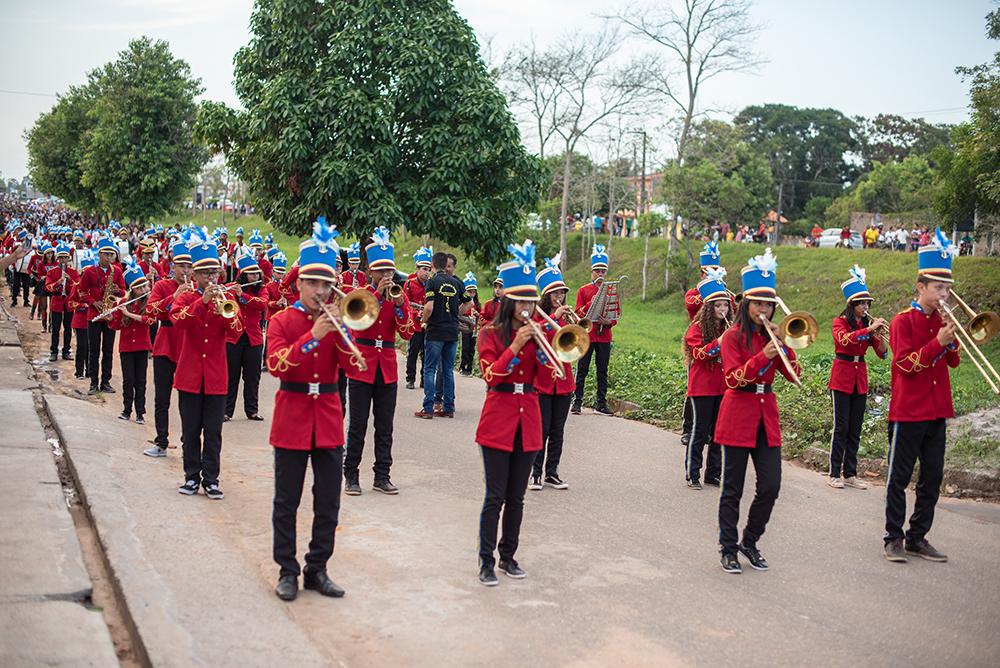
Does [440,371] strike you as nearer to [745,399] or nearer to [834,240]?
[745,399]

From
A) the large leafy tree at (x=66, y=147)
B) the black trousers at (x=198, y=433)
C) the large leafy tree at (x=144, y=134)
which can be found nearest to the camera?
the black trousers at (x=198, y=433)

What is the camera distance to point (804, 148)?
75.9 metres

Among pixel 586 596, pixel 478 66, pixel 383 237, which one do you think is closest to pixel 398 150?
pixel 478 66

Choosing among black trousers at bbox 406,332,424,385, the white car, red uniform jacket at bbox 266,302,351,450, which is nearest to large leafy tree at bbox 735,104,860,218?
the white car

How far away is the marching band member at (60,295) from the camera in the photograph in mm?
17812

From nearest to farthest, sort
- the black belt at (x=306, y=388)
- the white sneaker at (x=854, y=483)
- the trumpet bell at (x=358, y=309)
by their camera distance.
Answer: the trumpet bell at (x=358, y=309) → the black belt at (x=306, y=388) → the white sneaker at (x=854, y=483)

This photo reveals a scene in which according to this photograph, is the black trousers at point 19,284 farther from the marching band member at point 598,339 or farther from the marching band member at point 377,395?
the marching band member at point 377,395

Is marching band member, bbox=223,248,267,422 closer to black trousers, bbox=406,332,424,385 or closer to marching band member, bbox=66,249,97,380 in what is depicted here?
marching band member, bbox=66,249,97,380

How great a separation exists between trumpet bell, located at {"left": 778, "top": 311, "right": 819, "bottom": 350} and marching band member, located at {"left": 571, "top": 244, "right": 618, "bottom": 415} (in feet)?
21.1

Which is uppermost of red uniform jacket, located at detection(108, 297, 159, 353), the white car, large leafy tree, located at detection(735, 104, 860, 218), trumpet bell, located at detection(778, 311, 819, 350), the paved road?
large leafy tree, located at detection(735, 104, 860, 218)

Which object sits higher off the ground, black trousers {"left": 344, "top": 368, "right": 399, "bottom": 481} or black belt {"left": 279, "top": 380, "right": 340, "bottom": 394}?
black belt {"left": 279, "top": 380, "right": 340, "bottom": 394}

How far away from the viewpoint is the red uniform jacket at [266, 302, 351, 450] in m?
6.32

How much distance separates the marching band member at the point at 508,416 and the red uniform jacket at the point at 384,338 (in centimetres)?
263

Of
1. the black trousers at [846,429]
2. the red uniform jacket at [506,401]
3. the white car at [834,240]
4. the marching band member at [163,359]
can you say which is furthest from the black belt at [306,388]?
the white car at [834,240]
